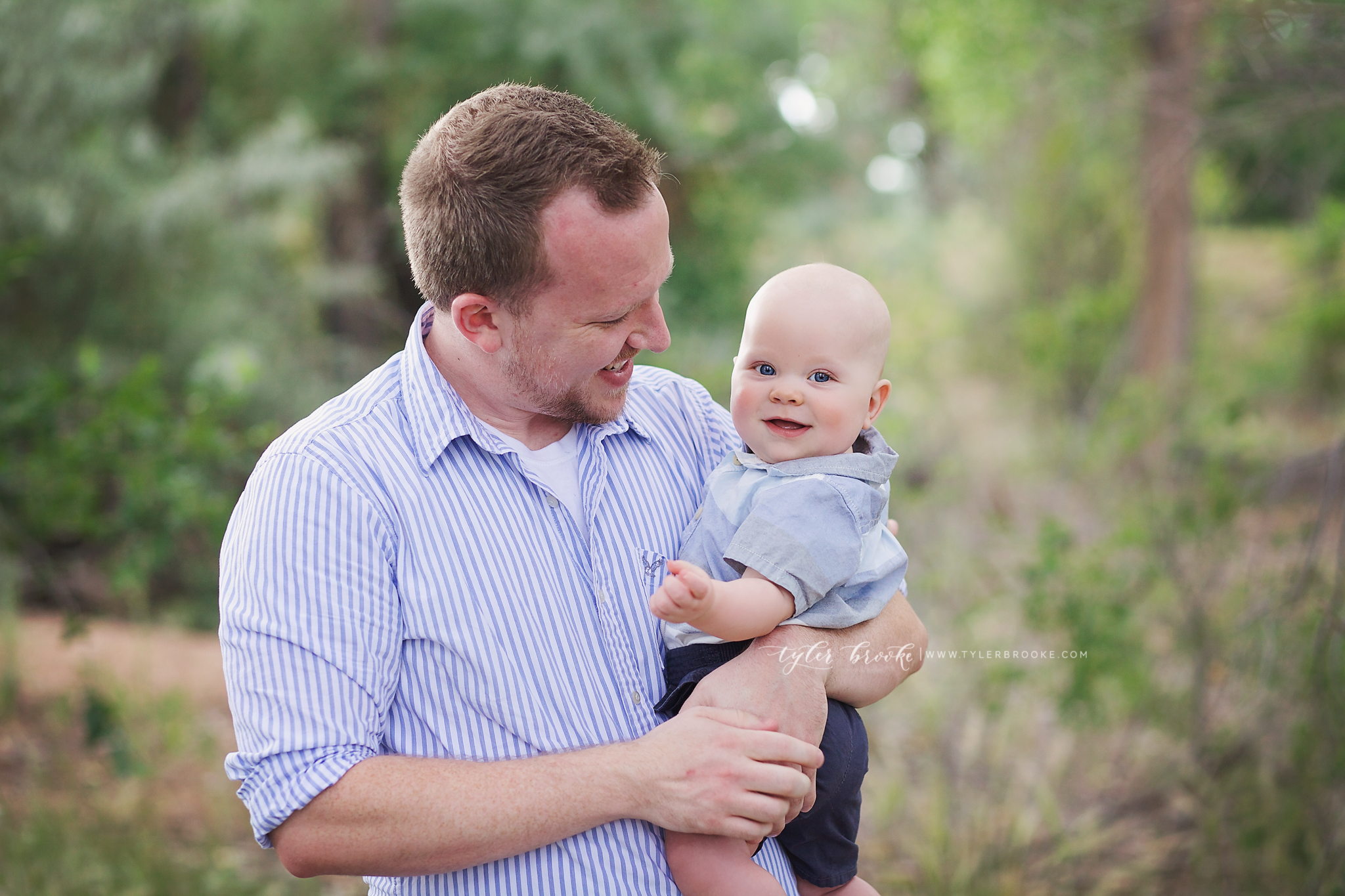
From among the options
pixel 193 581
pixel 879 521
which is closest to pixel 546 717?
pixel 879 521

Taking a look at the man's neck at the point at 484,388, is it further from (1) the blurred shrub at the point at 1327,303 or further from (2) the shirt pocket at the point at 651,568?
(1) the blurred shrub at the point at 1327,303

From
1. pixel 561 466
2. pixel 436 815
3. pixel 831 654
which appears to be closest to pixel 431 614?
pixel 436 815

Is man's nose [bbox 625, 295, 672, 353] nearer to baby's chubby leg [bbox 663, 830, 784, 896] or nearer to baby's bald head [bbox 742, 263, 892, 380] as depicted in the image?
baby's bald head [bbox 742, 263, 892, 380]

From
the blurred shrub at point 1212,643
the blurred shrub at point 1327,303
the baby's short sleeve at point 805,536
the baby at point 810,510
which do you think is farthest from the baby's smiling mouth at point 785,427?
the blurred shrub at point 1327,303

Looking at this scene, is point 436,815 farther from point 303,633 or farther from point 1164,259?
point 1164,259

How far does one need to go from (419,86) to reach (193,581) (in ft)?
16.2

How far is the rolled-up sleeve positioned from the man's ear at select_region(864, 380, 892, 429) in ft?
2.86

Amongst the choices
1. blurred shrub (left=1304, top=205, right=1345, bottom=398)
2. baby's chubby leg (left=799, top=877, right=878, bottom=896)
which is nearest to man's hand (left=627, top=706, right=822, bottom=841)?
baby's chubby leg (left=799, top=877, right=878, bottom=896)

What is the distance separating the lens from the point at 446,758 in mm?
1456

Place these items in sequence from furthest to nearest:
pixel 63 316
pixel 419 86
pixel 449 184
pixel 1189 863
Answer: pixel 419 86 < pixel 63 316 < pixel 1189 863 < pixel 449 184

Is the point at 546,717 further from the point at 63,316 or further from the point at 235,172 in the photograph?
the point at 235,172

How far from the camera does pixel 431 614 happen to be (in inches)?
58.0

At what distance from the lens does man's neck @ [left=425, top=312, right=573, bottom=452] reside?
173cm

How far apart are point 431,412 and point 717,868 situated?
32.9 inches
